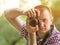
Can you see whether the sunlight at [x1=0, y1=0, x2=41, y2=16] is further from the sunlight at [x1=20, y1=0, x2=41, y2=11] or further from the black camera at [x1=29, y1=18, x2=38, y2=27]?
the black camera at [x1=29, y1=18, x2=38, y2=27]

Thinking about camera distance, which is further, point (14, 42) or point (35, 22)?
point (14, 42)

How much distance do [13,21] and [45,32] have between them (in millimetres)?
158

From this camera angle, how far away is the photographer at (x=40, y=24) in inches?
36.5

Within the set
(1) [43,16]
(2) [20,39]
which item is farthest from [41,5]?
(2) [20,39]

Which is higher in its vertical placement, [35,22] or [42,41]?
[35,22]

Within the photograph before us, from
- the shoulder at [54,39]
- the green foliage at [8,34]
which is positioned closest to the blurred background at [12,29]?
the green foliage at [8,34]

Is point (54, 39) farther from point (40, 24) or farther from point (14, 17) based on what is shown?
point (14, 17)

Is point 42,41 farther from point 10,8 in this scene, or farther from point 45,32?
point 10,8

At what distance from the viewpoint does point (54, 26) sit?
99 cm

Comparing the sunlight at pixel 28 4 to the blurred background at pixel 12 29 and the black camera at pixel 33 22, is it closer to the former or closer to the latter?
the blurred background at pixel 12 29

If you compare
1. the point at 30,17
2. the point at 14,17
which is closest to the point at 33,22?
the point at 30,17

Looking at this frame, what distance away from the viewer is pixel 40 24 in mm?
956

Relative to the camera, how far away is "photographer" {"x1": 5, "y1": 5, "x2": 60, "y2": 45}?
0.93 m

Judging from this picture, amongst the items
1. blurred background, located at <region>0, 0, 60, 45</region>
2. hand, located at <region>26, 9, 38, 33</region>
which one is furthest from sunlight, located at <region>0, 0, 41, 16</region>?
hand, located at <region>26, 9, 38, 33</region>
